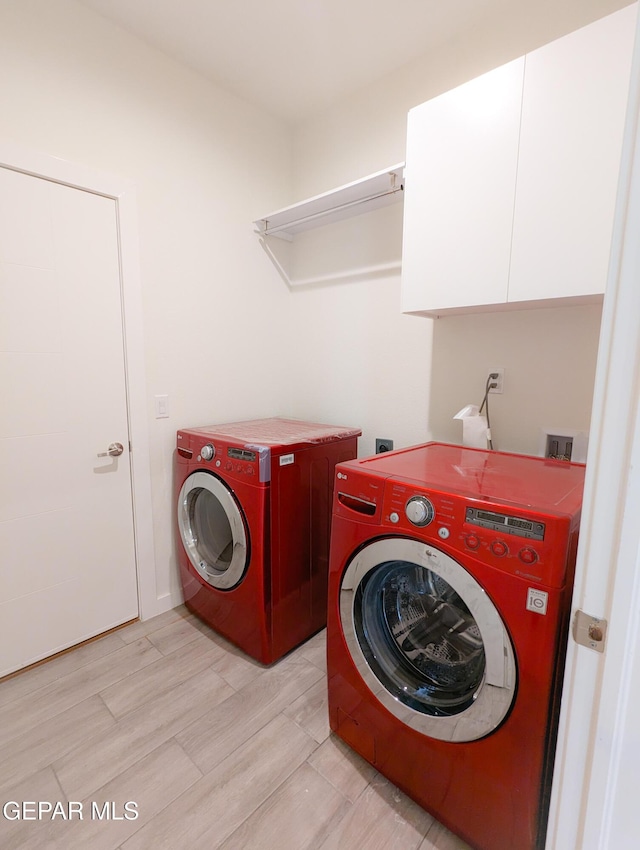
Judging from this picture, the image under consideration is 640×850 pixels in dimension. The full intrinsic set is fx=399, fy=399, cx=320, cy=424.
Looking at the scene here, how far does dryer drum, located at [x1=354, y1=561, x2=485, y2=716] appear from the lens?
1.13 metres

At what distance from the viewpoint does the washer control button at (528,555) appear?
857 millimetres

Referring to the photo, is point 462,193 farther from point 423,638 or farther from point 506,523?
point 423,638

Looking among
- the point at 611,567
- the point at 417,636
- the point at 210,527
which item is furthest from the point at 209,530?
the point at 611,567

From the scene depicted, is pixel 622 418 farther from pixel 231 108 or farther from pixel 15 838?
pixel 231 108

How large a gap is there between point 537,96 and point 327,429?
4.71 feet

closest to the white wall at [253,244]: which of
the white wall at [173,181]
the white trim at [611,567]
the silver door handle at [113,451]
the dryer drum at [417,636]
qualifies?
the white wall at [173,181]

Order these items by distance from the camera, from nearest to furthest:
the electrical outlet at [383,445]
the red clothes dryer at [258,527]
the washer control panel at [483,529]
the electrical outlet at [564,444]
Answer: the washer control panel at [483,529]
the electrical outlet at [564,444]
the red clothes dryer at [258,527]
the electrical outlet at [383,445]

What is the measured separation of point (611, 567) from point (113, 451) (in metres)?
1.88

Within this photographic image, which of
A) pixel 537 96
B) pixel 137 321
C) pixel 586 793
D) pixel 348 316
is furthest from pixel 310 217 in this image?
pixel 586 793

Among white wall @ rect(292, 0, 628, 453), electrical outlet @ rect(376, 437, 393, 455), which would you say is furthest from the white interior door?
electrical outlet @ rect(376, 437, 393, 455)

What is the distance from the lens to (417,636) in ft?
4.09

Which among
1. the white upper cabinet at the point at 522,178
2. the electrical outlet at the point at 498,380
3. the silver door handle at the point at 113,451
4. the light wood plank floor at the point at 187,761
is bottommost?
the light wood plank floor at the point at 187,761

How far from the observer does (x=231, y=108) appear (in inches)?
83.5

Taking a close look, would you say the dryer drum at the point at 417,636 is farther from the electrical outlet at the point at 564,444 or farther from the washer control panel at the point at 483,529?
the electrical outlet at the point at 564,444
